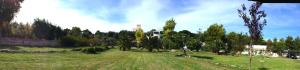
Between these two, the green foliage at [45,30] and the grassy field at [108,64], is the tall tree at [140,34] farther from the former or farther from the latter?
the grassy field at [108,64]

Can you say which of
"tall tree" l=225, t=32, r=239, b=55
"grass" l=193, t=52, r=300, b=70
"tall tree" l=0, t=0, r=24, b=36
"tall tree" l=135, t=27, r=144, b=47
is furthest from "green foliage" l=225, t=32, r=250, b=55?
"tall tree" l=0, t=0, r=24, b=36

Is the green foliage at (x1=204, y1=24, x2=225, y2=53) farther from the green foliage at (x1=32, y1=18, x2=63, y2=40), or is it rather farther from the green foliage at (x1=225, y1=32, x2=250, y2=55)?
the green foliage at (x1=32, y1=18, x2=63, y2=40)

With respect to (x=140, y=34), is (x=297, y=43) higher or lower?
lower

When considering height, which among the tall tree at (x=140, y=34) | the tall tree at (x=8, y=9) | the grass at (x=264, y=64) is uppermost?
the tall tree at (x=8, y=9)

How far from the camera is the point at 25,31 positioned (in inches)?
4193

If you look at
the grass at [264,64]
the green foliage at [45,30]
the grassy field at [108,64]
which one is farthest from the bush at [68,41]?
the grass at [264,64]

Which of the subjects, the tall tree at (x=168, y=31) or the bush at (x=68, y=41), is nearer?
the tall tree at (x=168, y=31)

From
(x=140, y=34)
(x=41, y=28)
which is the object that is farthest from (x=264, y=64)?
(x=41, y=28)

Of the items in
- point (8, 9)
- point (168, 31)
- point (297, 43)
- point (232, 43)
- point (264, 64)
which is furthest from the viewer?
point (297, 43)

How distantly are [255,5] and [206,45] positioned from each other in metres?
57.3

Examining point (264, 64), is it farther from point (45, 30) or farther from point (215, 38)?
point (45, 30)

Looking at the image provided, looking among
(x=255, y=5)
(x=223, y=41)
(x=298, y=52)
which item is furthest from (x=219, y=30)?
(x=255, y=5)

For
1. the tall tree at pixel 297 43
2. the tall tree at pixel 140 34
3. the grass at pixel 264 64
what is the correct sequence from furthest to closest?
the tall tree at pixel 297 43, the tall tree at pixel 140 34, the grass at pixel 264 64

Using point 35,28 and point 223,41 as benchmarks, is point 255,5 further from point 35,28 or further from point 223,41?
point 35,28
